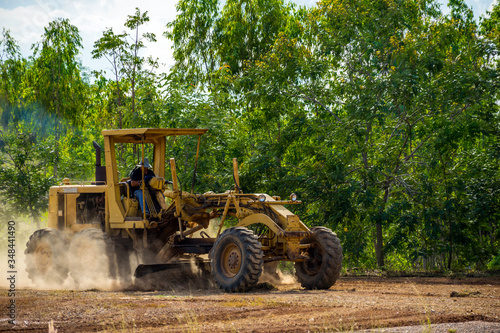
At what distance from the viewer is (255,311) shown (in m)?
9.23

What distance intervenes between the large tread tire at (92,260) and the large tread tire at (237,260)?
288 cm

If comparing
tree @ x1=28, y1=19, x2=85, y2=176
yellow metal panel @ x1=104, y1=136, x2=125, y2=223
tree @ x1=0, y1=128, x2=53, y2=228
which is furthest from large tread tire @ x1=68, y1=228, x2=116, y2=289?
tree @ x1=28, y1=19, x2=85, y2=176

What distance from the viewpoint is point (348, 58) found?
22.1 meters

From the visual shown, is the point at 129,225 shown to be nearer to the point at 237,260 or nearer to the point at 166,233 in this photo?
the point at 166,233

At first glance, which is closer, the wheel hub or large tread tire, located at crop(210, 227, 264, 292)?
large tread tire, located at crop(210, 227, 264, 292)

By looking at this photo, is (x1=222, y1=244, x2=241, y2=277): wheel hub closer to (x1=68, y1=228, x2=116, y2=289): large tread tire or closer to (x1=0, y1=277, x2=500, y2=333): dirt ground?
(x1=0, y1=277, x2=500, y2=333): dirt ground

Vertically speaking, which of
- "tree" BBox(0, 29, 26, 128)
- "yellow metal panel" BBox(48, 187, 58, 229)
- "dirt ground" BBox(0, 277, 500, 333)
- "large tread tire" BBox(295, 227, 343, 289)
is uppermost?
"tree" BBox(0, 29, 26, 128)

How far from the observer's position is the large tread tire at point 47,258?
1484cm

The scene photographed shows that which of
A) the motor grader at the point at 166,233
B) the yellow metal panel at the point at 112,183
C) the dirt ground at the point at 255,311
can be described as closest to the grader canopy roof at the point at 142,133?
the motor grader at the point at 166,233

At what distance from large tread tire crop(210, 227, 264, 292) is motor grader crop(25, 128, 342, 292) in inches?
0.7

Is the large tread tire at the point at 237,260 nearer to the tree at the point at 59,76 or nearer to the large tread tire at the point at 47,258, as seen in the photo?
the large tread tire at the point at 47,258

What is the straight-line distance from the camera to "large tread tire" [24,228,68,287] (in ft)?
48.7

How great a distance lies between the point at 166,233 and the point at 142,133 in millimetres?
2405

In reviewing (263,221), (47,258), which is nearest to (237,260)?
(263,221)
